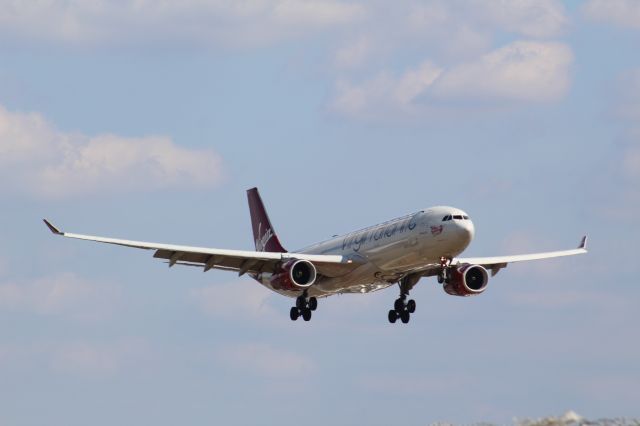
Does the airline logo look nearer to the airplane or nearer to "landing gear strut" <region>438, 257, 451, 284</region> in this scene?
the airplane

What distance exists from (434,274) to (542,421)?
40.9 metres

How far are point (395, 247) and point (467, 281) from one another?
25.5ft

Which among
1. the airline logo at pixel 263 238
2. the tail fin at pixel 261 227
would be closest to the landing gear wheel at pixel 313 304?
the tail fin at pixel 261 227

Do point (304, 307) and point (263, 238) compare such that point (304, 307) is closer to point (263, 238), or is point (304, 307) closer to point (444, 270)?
point (444, 270)

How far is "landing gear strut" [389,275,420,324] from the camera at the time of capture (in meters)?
78.1

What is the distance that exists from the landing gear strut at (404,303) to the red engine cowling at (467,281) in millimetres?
2798

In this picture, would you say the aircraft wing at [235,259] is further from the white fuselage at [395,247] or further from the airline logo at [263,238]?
the airline logo at [263,238]

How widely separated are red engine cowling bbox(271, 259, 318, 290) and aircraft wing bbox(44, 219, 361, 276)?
1.39ft

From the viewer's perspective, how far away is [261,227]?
3708 inches

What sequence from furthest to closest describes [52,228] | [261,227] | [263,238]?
1. [261,227]
2. [263,238]
3. [52,228]

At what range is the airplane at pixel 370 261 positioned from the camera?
67.8 meters

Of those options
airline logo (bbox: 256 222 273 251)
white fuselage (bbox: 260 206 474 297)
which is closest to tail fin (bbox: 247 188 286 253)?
airline logo (bbox: 256 222 273 251)

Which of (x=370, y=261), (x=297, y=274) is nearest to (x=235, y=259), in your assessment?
(x=297, y=274)

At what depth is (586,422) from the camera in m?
38.7
